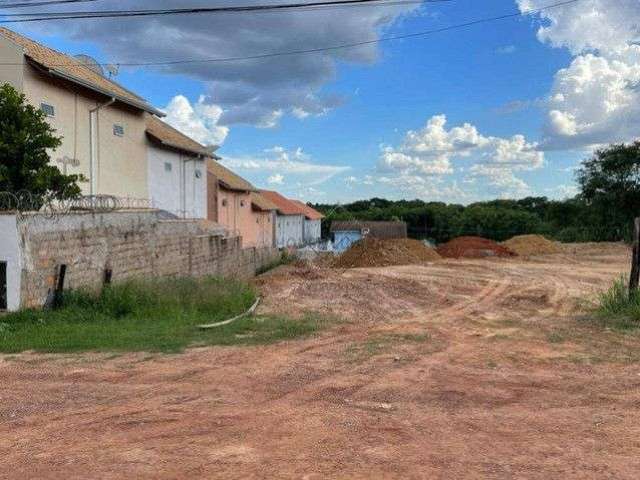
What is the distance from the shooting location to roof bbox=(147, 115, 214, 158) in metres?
23.7

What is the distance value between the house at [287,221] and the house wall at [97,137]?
2817 centimetres

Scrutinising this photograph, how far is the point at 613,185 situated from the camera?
38.8m

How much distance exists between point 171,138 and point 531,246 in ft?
68.1

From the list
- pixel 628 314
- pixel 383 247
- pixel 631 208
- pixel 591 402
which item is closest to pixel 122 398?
pixel 591 402

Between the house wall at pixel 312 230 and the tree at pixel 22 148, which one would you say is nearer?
the tree at pixel 22 148

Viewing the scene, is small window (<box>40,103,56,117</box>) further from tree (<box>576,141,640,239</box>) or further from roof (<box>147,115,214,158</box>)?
tree (<box>576,141,640,239</box>)

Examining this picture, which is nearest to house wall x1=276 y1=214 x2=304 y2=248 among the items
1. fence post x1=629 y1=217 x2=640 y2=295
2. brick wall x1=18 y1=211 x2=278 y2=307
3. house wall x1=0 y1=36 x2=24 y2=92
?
brick wall x1=18 y1=211 x2=278 y2=307

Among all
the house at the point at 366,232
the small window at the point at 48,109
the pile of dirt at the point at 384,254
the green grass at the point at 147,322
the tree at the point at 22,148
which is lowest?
the green grass at the point at 147,322

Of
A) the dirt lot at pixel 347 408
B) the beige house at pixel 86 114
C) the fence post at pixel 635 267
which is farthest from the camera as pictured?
the beige house at pixel 86 114

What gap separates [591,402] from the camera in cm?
626

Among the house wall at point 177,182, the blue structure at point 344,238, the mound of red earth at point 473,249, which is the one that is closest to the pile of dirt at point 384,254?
the mound of red earth at point 473,249

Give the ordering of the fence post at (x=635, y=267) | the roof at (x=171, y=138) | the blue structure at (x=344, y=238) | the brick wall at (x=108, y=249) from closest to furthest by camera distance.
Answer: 1. the brick wall at (x=108, y=249)
2. the fence post at (x=635, y=267)
3. the roof at (x=171, y=138)
4. the blue structure at (x=344, y=238)

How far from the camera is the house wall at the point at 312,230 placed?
62625 mm

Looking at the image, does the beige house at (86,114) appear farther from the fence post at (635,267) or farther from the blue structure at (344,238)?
the blue structure at (344,238)
